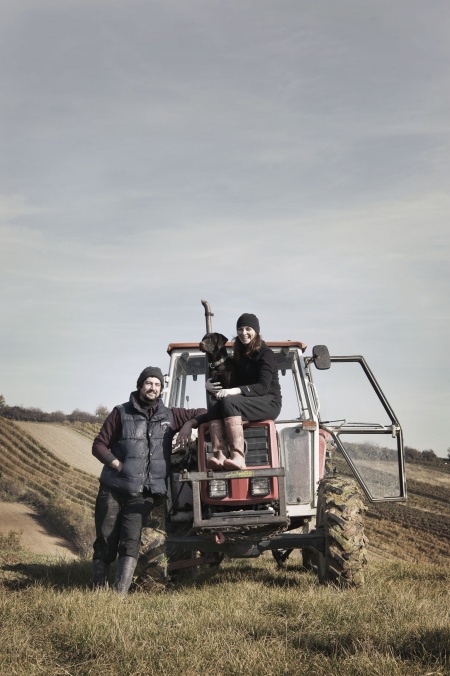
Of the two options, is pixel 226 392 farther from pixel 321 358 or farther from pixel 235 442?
pixel 321 358

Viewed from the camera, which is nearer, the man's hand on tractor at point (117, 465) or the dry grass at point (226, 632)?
the dry grass at point (226, 632)

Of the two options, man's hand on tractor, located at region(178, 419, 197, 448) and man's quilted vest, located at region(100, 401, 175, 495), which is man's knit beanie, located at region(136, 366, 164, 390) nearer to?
man's quilted vest, located at region(100, 401, 175, 495)

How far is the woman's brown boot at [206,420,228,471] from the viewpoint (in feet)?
24.0

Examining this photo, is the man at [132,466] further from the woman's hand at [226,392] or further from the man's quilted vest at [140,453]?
the woman's hand at [226,392]

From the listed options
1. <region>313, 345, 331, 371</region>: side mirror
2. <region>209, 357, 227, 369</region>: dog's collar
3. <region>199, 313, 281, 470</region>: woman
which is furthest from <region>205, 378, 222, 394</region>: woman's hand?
<region>313, 345, 331, 371</region>: side mirror

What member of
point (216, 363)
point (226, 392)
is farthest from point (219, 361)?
point (226, 392)

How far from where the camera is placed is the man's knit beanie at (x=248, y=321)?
7445mm

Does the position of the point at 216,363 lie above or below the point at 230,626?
above

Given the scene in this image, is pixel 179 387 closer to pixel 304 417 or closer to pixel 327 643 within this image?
pixel 304 417

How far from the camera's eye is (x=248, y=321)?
7.45 metres

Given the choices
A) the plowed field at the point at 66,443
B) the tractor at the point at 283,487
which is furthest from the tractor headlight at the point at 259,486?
the plowed field at the point at 66,443

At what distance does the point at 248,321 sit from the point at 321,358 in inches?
→ 46.1

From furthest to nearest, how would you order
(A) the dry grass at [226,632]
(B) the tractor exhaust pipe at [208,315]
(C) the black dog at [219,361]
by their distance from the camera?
1. (B) the tractor exhaust pipe at [208,315]
2. (C) the black dog at [219,361]
3. (A) the dry grass at [226,632]

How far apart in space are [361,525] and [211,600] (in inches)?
69.0
